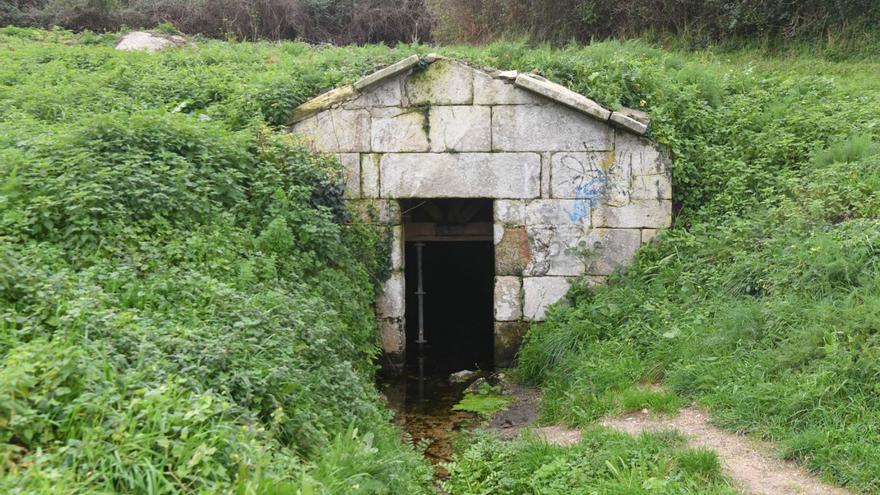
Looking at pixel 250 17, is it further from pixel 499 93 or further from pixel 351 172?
pixel 499 93

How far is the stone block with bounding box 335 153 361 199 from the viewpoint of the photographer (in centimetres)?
824

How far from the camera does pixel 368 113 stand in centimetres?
818

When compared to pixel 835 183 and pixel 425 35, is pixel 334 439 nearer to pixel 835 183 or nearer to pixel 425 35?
pixel 835 183

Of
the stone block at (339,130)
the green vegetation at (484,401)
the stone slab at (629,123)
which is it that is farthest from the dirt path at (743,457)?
the stone block at (339,130)

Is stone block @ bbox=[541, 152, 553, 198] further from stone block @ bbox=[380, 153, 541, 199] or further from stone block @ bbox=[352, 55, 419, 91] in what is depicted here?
stone block @ bbox=[352, 55, 419, 91]

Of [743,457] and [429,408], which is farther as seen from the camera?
[429,408]

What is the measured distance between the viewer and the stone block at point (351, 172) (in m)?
8.24

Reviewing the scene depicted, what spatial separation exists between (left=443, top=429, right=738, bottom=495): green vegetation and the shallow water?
488 millimetres

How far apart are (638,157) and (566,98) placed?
1.01 m

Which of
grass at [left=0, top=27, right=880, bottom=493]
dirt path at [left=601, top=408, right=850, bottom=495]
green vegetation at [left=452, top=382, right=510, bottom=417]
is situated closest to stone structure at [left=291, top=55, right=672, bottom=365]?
grass at [left=0, top=27, right=880, bottom=493]

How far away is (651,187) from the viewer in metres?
8.05

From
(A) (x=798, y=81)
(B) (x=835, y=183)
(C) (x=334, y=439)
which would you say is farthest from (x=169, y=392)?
(A) (x=798, y=81)

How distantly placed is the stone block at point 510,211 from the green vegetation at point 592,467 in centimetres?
291

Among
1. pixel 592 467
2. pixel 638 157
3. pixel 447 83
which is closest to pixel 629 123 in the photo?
pixel 638 157
